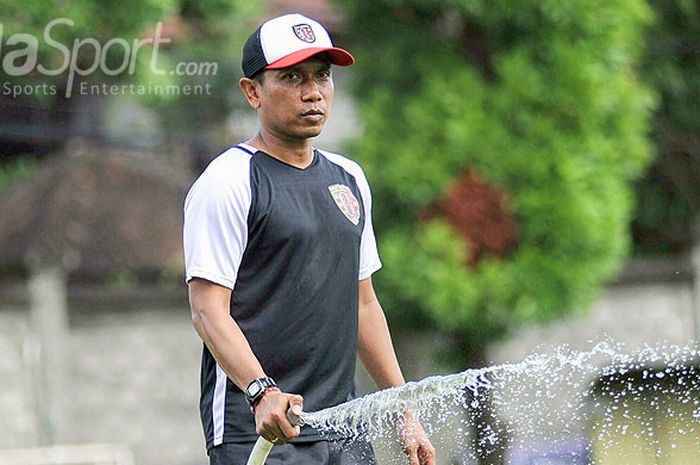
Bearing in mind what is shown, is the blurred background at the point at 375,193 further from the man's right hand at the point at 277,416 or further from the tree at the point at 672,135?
the man's right hand at the point at 277,416

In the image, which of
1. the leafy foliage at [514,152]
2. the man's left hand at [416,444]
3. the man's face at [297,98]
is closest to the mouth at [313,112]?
the man's face at [297,98]

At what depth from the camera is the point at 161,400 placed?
11641 millimetres

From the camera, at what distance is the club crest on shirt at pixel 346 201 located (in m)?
3.86

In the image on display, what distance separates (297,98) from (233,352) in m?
0.67

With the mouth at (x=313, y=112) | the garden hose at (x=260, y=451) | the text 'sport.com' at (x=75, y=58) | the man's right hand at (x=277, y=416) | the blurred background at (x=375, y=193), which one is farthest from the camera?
the blurred background at (x=375, y=193)

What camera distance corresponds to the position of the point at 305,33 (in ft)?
12.5

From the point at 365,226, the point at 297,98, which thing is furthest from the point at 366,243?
the point at 297,98

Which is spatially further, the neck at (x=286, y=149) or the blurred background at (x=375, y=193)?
the blurred background at (x=375, y=193)

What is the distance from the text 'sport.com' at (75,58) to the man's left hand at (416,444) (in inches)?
184

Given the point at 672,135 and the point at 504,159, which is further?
the point at 672,135

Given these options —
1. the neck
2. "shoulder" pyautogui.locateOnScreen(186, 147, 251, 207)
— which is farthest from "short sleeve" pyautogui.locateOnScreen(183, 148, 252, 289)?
the neck

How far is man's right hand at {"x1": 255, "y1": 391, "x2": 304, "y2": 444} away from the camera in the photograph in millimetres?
3436

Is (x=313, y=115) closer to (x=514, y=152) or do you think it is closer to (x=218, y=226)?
(x=218, y=226)

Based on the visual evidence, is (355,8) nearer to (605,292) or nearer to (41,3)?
(41,3)
